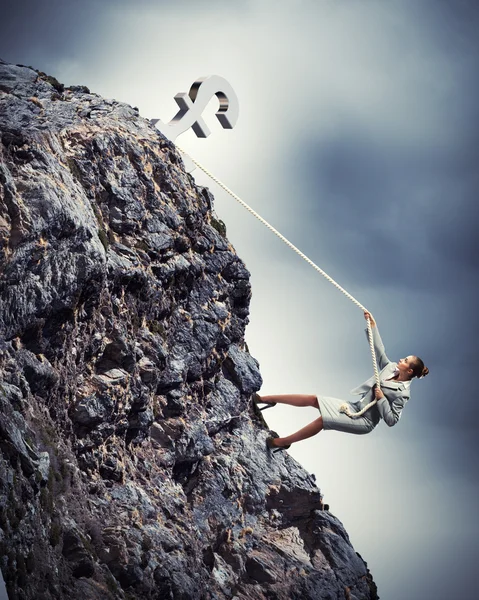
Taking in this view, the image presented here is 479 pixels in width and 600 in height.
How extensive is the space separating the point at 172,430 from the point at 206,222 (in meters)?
4.15

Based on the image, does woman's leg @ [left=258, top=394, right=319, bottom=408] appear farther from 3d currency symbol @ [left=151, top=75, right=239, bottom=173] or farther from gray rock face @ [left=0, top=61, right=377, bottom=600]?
3d currency symbol @ [left=151, top=75, right=239, bottom=173]

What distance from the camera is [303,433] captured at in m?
17.0

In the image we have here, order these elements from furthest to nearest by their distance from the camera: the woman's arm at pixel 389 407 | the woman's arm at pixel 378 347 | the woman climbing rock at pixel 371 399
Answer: the woman's arm at pixel 378 347 < the woman climbing rock at pixel 371 399 < the woman's arm at pixel 389 407

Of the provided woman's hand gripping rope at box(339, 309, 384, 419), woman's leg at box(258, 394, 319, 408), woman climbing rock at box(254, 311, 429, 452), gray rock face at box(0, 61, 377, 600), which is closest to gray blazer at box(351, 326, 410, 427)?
woman climbing rock at box(254, 311, 429, 452)

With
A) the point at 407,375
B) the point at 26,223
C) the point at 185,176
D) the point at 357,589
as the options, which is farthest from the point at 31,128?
the point at 357,589

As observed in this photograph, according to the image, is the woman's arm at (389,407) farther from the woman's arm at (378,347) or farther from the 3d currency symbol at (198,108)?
the 3d currency symbol at (198,108)

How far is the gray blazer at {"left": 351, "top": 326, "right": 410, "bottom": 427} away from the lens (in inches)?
639

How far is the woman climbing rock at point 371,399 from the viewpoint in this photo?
53.5 ft

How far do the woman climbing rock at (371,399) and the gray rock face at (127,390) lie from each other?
949mm

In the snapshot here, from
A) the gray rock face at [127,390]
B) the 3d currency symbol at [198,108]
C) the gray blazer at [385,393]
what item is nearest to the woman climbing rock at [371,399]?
the gray blazer at [385,393]

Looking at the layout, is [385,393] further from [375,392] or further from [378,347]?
[378,347]

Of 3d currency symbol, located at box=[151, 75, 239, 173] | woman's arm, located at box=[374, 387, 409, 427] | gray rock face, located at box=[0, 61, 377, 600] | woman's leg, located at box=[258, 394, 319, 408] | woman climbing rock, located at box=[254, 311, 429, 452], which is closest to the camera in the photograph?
gray rock face, located at box=[0, 61, 377, 600]

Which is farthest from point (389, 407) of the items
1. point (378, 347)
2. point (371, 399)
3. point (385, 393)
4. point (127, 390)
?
point (127, 390)

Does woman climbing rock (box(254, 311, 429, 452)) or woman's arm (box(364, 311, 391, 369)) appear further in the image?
woman's arm (box(364, 311, 391, 369))
